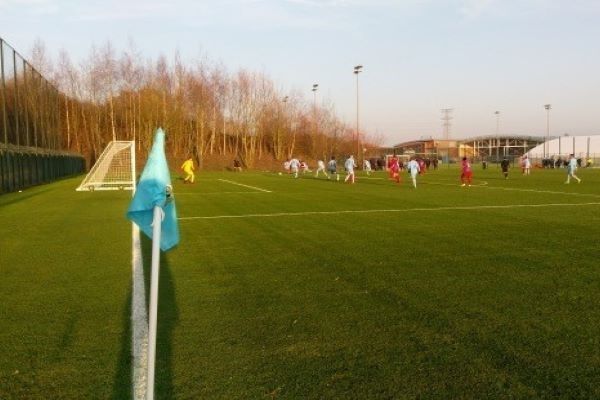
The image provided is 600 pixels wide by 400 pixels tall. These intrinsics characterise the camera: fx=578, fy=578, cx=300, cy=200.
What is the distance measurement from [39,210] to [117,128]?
171 ft

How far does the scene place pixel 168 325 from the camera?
5469 mm

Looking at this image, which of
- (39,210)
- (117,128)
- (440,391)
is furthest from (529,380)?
(117,128)

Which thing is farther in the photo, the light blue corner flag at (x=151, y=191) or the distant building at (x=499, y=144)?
the distant building at (x=499, y=144)

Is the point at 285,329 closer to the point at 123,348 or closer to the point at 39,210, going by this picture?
the point at 123,348

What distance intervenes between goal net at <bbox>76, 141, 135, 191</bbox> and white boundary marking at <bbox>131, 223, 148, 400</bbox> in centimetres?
1990

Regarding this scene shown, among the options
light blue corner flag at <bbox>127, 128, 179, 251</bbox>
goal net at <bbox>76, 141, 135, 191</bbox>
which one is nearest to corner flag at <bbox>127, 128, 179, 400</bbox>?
light blue corner flag at <bbox>127, 128, 179, 251</bbox>

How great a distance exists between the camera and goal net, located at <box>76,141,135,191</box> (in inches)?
1096

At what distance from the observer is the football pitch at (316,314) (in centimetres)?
415

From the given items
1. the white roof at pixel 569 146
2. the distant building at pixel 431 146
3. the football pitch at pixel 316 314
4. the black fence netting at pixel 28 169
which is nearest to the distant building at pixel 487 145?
the distant building at pixel 431 146

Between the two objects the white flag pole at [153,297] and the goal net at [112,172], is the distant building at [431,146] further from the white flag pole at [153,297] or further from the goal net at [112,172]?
the white flag pole at [153,297]

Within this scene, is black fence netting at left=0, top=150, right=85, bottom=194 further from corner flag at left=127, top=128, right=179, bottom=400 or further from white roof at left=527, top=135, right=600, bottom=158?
white roof at left=527, top=135, right=600, bottom=158

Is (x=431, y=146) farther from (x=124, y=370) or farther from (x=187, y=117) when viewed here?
(x=124, y=370)

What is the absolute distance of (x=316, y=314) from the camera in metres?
5.86

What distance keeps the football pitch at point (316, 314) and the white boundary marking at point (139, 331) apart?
7cm
